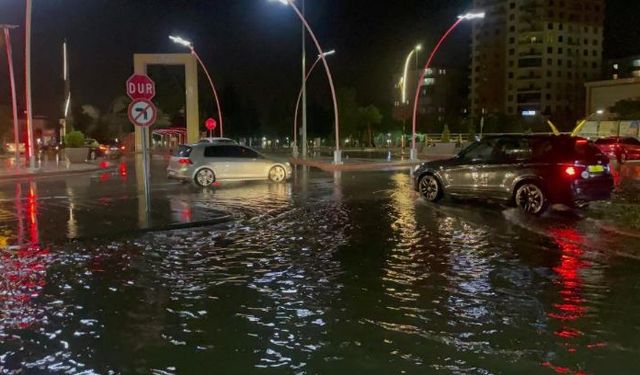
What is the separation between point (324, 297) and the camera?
7020 millimetres

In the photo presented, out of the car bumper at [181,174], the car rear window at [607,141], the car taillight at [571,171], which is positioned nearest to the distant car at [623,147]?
the car rear window at [607,141]

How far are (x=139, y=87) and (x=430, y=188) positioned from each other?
717cm

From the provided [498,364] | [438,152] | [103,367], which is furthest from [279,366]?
[438,152]

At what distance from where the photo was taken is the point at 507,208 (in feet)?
47.9

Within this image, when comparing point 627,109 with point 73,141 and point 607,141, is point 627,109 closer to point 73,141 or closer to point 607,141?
point 607,141

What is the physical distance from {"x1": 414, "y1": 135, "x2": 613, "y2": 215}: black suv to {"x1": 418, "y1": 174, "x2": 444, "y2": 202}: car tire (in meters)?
0.55

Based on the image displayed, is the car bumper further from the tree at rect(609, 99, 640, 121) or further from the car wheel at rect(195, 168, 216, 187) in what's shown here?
the tree at rect(609, 99, 640, 121)

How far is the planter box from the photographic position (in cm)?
3875

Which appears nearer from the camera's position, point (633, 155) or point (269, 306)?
point (269, 306)

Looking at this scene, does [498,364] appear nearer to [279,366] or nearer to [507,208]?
[279,366]

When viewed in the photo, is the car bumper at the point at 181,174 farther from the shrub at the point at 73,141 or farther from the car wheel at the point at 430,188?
the shrub at the point at 73,141

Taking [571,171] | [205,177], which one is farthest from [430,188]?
[205,177]

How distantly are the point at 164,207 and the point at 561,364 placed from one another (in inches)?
444

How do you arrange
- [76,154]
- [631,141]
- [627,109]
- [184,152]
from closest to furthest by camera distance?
[184,152]
[631,141]
[76,154]
[627,109]
